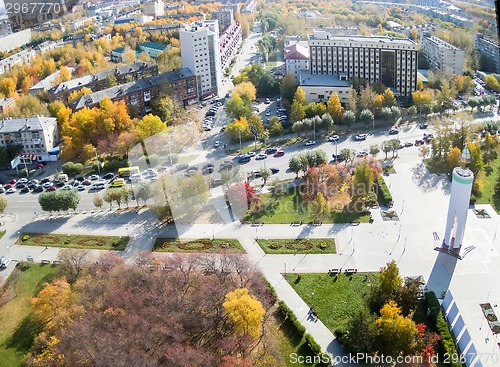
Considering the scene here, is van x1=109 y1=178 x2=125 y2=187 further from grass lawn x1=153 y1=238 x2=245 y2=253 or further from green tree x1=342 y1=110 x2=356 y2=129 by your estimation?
green tree x1=342 y1=110 x2=356 y2=129

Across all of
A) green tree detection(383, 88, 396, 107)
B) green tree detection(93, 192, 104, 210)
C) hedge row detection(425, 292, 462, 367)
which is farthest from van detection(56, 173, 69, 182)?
green tree detection(383, 88, 396, 107)

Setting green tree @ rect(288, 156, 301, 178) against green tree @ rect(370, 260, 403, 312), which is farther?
green tree @ rect(288, 156, 301, 178)

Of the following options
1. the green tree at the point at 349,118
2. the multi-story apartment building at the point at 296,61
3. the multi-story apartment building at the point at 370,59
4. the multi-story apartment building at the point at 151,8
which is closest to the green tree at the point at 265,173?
the green tree at the point at 349,118

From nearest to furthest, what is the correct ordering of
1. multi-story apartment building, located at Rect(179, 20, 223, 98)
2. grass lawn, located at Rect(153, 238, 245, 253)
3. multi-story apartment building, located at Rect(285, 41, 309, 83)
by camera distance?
grass lawn, located at Rect(153, 238, 245, 253), multi-story apartment building, located at Rect(179, 20, 223, 98), multi-story apartment building, located at Rect(285, 41, 309, 83)

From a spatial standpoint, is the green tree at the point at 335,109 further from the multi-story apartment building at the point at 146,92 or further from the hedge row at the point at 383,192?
the multi-story apartment building at the point at 146,92

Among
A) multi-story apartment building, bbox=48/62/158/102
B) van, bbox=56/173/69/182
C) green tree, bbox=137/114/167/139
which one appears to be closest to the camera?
van, bbox=56/173/69/182

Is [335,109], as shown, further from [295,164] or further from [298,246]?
[298,246]
